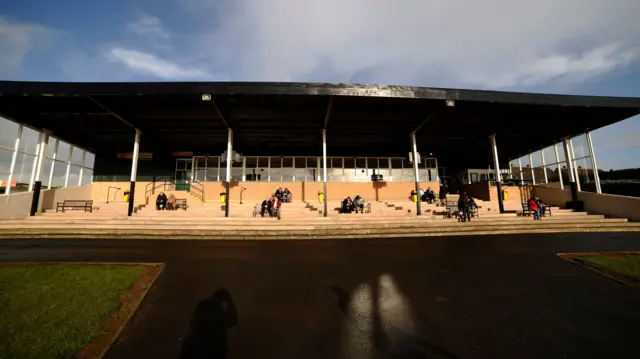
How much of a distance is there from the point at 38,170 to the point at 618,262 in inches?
1007

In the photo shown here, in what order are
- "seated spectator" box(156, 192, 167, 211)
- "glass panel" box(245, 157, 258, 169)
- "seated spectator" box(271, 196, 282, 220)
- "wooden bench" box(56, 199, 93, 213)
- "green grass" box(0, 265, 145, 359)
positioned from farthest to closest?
"glass panel" box(245, 157, 258, 169), "seated spectator" box(156, 192, 167, 211), "wooden bench" box(56, 199, 93, 213), "seated spectator" box(271, 196, 282, 220), "green grass" box(0, 265, 145, 359)

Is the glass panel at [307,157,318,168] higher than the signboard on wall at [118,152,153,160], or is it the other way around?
the signboard on wall at [118,152,153,160]

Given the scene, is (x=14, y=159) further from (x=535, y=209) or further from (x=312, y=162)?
(x=535, y=209)

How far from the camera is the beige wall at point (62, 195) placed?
1581cm

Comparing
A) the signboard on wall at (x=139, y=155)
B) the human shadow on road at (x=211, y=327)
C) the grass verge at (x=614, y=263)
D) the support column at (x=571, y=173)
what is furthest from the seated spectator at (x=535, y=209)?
the signboard on wall at (x=139, y=155)


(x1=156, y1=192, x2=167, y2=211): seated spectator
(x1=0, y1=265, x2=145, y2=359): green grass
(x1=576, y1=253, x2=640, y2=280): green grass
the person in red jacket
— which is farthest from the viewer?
(x1=156, y1=192, x2=167, y2=211): seated spectator

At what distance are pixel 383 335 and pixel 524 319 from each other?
2357 mm

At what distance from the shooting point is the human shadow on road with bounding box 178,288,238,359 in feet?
10.7

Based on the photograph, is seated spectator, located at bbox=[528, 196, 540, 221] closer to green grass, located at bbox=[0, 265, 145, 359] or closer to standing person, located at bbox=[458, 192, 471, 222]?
standing person, located at bbox=[458, 192, 471, 222]

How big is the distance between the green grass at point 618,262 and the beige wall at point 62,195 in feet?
82.5

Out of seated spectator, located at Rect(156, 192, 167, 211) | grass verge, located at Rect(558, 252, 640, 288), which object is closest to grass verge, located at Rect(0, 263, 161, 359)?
grass verge, located at Rect(558, 252, 640, 288)

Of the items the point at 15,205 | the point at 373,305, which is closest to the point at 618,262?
the point at 373,305

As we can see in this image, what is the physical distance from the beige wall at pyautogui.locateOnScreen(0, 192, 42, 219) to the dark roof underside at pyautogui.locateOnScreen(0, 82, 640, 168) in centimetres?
439

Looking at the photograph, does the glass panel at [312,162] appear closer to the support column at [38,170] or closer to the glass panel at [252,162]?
the glass panel at [252,162]
